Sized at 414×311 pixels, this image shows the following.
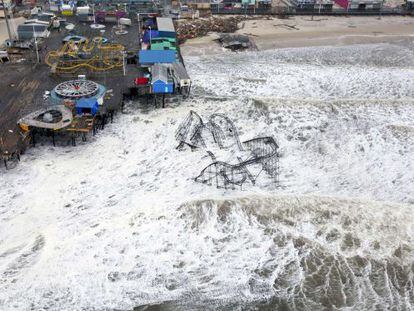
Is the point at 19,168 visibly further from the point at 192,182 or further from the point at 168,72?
the point at 168,72

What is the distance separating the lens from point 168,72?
87.8 feet

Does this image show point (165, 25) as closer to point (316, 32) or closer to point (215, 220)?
point (316, 32)

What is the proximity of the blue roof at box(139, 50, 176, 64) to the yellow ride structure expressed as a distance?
1.55 m

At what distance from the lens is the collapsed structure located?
19359 mm

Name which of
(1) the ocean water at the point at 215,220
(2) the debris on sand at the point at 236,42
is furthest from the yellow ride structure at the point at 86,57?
(2) the debris on sand at the point at 236,42

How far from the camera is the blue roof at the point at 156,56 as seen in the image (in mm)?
27875

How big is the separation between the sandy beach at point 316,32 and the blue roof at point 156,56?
5.97 m

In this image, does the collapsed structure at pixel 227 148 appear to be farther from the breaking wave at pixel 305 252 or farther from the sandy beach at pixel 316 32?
the sandy beach at pixel 316 32

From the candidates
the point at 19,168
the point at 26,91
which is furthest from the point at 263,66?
the point at 19,168

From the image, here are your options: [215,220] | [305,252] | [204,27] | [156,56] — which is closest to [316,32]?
[204,27]

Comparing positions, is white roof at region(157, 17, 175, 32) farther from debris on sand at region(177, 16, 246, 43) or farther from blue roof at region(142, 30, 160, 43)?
debris on sand at region(177, 16, 246, 43)

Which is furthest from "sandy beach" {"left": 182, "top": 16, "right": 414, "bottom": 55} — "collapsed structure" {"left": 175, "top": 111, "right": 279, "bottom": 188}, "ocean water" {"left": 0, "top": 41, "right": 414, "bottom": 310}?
"collapsed structure" {"left": 175, "top": 111, "right": 279, "bottom": 188}

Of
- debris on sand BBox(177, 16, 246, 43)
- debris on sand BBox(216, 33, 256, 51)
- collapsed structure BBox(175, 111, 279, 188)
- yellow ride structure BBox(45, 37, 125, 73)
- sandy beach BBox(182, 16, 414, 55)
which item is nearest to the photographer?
collapsed structure BBox(175, 111, 279, 188)

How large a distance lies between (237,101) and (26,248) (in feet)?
48.0
